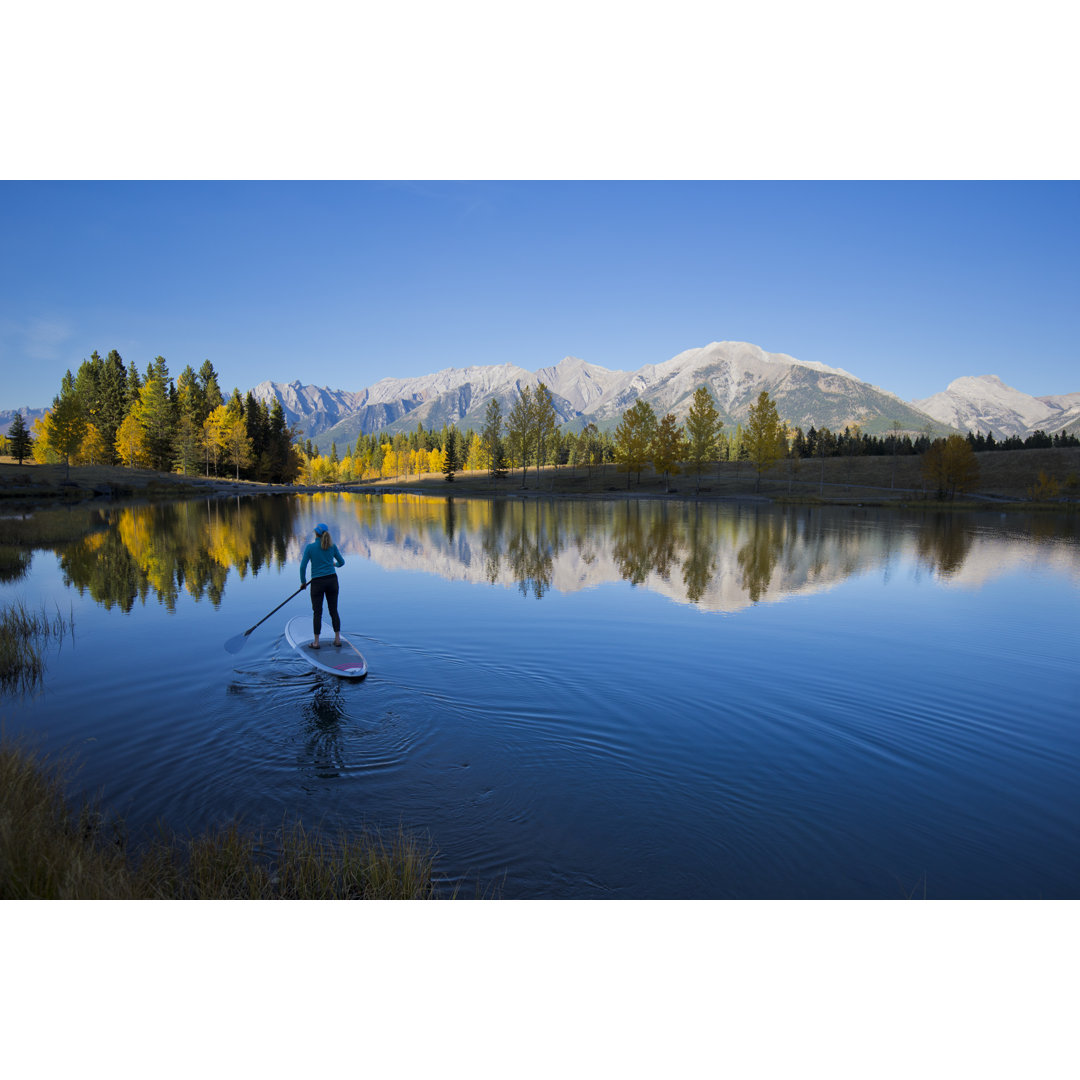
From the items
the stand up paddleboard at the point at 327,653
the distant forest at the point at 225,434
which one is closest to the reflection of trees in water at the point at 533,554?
the stand up paddleboard at the point at 327,653

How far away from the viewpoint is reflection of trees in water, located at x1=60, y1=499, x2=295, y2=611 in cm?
2181

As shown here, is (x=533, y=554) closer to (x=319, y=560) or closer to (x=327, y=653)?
(x=319, y=560)

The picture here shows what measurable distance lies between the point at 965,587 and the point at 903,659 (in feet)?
39.2

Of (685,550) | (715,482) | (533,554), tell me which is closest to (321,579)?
(533,554)

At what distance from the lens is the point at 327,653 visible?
14000mm

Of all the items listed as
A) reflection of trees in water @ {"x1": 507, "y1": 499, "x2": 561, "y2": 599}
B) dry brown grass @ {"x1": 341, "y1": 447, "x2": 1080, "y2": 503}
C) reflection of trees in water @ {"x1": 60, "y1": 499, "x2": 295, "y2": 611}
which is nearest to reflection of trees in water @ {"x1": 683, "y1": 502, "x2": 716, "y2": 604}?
reflection of trees in water @ {"x1": 507, "y1": 499, "x2": 561, "y2": 599}

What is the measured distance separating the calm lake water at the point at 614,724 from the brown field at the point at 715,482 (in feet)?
196

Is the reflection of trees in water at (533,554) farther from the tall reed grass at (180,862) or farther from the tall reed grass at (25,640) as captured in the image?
the tall reed grass at (180,862)

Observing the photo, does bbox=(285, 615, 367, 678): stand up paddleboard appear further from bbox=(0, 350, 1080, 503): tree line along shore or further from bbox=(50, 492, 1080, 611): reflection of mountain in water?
bbox=(0, 350, 1080, 503): tree line along shore

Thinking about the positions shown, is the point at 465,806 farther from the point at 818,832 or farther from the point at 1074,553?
the point at 1074,553

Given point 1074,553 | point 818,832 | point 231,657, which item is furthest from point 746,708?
point 1074,553

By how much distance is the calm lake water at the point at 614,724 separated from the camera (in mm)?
7359

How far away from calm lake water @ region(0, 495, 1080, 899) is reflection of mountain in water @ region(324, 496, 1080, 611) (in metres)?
0.60
